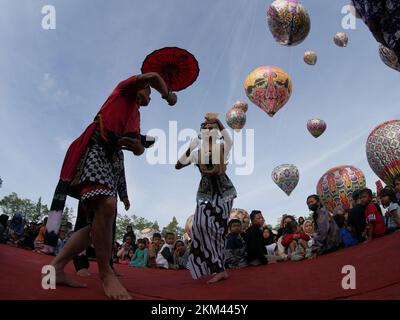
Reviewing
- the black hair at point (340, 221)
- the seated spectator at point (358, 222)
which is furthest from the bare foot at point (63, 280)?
the black hair at point (340, 221)

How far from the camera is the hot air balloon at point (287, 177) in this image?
2023cm

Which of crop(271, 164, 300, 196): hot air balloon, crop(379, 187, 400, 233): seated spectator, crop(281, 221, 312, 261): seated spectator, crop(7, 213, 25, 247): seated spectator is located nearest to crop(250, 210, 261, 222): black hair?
crop(281, 221, 312, 261): seated spectator

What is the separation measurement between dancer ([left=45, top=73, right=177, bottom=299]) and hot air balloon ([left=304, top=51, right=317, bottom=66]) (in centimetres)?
1871

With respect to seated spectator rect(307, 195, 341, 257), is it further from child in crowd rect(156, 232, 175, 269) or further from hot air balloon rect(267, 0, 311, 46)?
hot air balloon rect(267, 0, 311, 46)

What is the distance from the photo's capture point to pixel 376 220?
5.23 metres

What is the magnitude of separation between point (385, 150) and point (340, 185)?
9.11 ft

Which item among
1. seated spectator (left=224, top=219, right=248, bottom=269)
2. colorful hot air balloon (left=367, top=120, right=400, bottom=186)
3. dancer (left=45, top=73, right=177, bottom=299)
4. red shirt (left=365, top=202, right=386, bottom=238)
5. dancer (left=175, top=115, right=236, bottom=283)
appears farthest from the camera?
colorful hot air balloon (left=367, top=120, right=400, bottom=186)

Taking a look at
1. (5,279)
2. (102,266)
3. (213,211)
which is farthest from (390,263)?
(5,279)

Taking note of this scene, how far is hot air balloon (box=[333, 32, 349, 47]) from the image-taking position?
1802 centimetres

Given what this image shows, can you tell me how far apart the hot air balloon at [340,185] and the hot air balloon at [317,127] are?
4.70 meters

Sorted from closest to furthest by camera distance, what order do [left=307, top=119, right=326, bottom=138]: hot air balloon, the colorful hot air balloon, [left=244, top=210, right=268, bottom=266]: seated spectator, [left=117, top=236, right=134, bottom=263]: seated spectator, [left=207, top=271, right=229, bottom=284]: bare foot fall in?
1. [left=207, top=271, right=229, bottom=284]: bare foot
2. [left=244, top=210, right=268, bottom=266]: seated spectator
3. [left=117, top=236, right=134, bottom=263]: seated spectator
4. the colorful hot air balloon
5. [left=307, top=119, right=326, bottom=138]: hot air balloon

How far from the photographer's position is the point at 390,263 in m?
2.95
